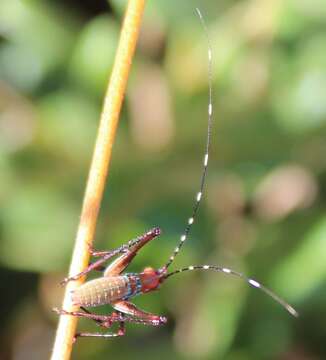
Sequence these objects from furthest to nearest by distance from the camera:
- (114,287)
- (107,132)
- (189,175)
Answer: (189,175)
(114,287)
(107,132)

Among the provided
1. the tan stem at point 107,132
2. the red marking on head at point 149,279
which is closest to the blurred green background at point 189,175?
the red marking on head at point 149,279

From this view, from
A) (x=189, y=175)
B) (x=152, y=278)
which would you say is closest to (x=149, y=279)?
(x=152, y=278)

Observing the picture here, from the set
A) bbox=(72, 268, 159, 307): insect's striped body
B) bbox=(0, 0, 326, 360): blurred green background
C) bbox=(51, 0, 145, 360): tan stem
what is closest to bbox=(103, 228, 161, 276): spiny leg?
bbox=(72, 268, 159, 307): insect's striped body

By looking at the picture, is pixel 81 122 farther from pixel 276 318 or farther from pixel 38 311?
pixel 276 318

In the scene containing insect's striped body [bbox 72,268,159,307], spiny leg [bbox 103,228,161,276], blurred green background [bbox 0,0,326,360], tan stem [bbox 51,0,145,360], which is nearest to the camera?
tan stem [bbox 51,0,145,360]

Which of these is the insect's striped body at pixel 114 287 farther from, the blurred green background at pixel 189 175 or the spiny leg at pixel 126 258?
the blurred green background at pixel 189 175

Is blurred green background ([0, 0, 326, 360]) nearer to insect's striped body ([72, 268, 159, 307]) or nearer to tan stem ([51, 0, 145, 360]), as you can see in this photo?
insect's striped body ([72, 268, 159, 307])

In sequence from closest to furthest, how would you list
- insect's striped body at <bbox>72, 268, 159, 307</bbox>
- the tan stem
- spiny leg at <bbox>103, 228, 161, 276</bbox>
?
the tan stem, insect's striped body at <bbox>72, 268, 159, 307</bbox>, spiny leg at <bbox>103, 228, 161, 276</bbox>

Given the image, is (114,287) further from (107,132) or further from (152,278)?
(107,132)
